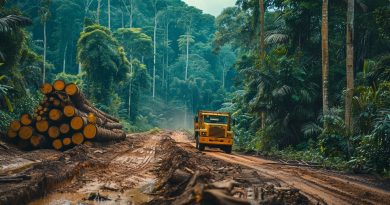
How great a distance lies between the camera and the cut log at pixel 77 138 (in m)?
16.4

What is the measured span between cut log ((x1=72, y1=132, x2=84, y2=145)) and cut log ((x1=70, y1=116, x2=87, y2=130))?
306 mm

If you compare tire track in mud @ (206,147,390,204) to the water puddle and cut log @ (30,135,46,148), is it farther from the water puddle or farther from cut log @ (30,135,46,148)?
cut log @ (30,135,46,148)

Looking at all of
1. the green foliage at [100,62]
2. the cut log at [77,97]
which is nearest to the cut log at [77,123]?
the cut log at [77,97]

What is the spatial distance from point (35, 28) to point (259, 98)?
5492 cm

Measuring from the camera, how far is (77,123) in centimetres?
1641

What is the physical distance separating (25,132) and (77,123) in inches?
80.8

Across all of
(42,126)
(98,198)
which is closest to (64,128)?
(42,126)

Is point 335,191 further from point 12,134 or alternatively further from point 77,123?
point 12,134

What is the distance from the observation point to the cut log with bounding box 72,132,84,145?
16.4 meters

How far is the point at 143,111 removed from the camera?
68.4 m

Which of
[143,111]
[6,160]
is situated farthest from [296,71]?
[143,111]

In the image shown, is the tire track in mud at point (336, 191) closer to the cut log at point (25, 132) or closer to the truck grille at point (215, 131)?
the truck grille at point (215, 131)

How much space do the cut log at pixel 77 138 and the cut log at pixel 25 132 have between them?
1708 millimetres

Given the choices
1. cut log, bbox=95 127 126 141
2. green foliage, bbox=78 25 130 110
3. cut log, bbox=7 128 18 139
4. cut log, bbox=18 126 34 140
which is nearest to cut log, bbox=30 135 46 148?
cut log, bbox=18 126 34 140
